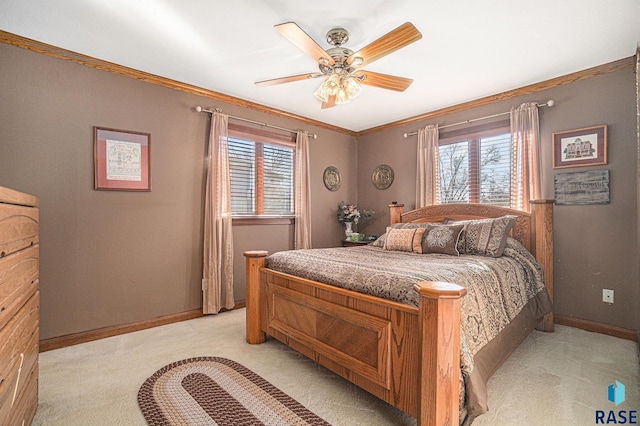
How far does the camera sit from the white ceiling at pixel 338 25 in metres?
2.04

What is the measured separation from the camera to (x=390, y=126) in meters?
4.69

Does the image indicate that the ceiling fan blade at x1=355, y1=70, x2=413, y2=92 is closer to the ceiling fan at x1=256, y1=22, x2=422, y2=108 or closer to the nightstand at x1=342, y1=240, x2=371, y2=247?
the ceiling fan at x1=256, y1=22, x2=422, y2=108

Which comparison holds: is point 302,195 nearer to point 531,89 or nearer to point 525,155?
point 525,155

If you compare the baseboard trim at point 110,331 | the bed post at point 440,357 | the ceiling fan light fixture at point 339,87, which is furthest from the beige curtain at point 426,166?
the baseboard trim at point 110,331

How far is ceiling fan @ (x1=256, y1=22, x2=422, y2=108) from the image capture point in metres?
1.88

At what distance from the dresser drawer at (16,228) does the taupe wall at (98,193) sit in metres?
1.10

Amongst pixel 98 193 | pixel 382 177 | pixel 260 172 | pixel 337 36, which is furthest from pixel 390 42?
pixel 382 177

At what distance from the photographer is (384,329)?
1.62 metres

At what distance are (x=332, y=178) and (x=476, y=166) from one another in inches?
81.9

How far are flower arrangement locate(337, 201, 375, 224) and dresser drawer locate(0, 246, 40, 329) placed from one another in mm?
3709

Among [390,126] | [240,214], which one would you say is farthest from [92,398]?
[390,126]

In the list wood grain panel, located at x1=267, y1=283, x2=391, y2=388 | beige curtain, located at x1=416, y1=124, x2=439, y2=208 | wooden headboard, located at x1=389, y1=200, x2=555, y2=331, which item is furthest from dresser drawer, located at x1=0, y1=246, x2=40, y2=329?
beige curtain, located at x1=416, y1=124, x2=439, y2=208

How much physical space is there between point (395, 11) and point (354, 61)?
16.3 inches
